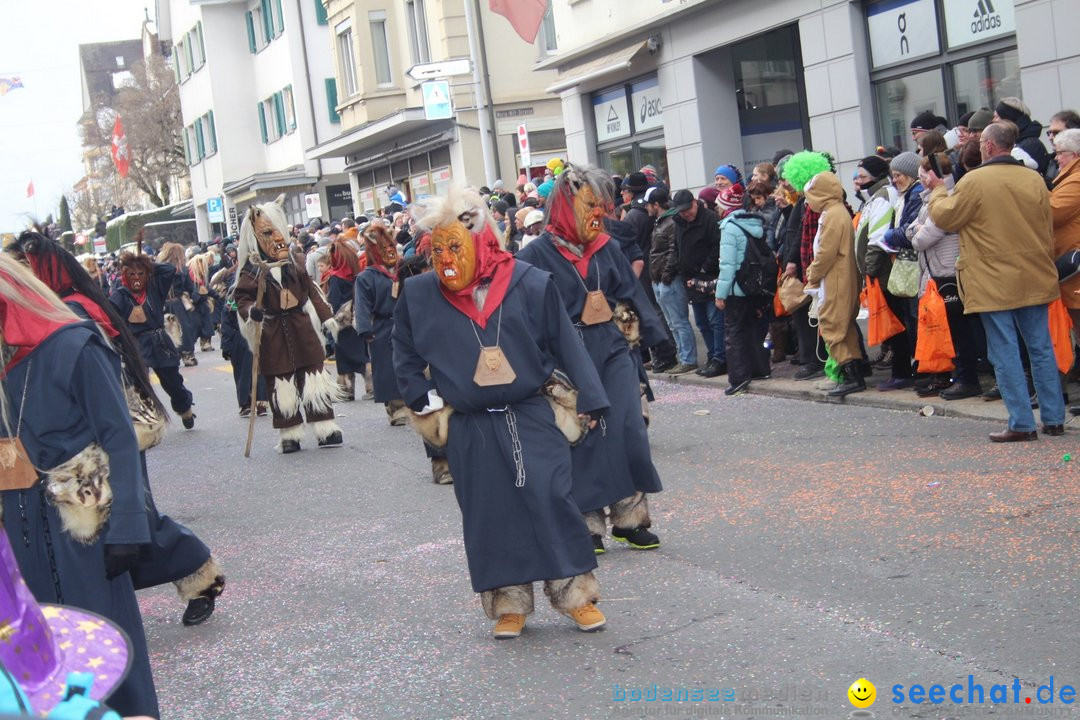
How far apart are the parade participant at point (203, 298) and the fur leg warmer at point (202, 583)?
1585cm

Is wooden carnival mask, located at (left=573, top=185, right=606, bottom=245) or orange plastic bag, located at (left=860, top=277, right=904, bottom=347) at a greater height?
wooden carnival mask, located at (left=573, top=185, right=606, bottom=245)

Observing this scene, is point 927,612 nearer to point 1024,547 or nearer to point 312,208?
point 1024,547

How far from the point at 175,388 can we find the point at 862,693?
10979 millimetres

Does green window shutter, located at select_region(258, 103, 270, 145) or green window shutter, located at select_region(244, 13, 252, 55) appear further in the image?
green window shutter, located at select_region(258, 103, 270, 145)

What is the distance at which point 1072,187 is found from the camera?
8750mm

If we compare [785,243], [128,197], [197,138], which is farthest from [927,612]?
[128,197]

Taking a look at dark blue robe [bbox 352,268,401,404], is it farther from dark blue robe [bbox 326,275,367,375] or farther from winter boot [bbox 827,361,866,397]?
winter boot [bbox 827,361,866,397]

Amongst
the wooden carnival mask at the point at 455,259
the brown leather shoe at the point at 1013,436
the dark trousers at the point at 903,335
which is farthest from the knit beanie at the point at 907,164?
the wooden carnival mask at the point at 455,259

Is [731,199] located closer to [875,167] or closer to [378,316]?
[875,167]

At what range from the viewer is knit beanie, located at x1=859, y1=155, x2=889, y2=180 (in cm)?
1111

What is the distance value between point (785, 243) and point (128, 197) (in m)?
72.1

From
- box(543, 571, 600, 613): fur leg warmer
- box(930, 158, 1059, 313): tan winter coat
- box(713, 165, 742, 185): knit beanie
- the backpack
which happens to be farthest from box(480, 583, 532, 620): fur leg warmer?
box(713, 165, 742, 185): knit beanie

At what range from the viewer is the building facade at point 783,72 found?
13664mm

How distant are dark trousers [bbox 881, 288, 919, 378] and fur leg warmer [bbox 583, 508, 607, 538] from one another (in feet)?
14.5
